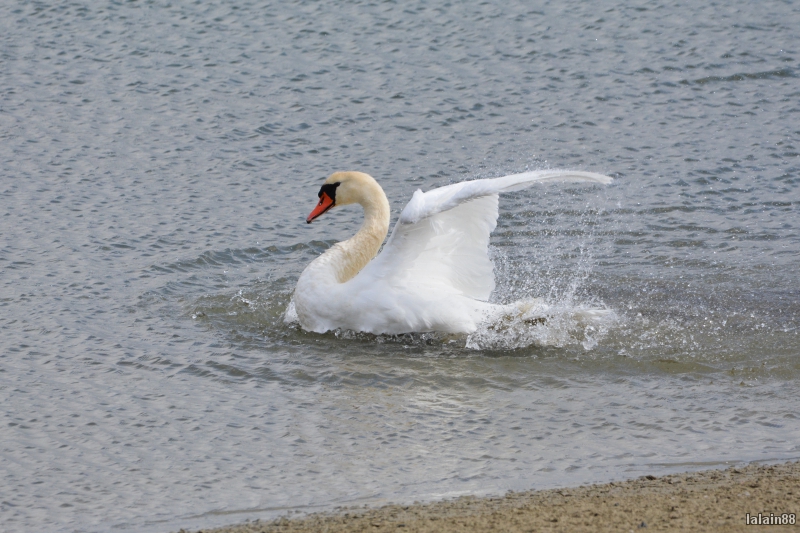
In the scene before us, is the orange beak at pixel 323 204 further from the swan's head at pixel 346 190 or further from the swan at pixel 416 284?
the swan at pixel 416 284

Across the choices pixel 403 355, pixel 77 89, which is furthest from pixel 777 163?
pixel 77 89

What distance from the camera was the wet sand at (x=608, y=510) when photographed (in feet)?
14.5

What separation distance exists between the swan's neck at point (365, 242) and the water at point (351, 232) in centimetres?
60

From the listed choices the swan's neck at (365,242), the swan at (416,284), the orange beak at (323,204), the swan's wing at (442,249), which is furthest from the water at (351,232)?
the orange beak at (323,204)

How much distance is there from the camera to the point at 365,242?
7941mm

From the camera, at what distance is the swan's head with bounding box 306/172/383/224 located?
7977mm

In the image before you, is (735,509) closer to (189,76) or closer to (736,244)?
(736,244)

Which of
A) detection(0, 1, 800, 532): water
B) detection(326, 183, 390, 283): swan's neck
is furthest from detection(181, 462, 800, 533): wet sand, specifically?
detection(326, 183, 390, 283): swan's neck

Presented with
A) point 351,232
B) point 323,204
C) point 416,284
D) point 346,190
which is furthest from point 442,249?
point 351,232

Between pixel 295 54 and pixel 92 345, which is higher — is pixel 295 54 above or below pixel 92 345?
above

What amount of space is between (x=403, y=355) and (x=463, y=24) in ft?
30.0

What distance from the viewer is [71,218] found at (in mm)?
9781

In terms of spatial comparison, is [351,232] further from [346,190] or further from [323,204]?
[346,190]

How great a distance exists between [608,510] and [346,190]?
4.03 m
